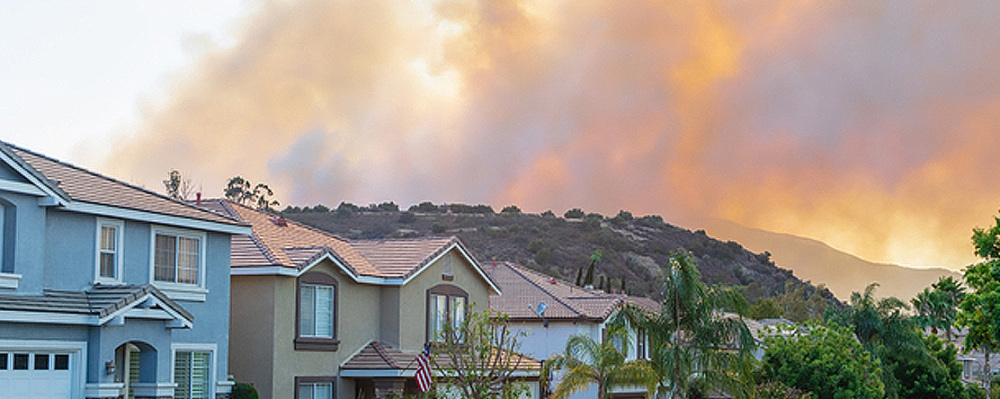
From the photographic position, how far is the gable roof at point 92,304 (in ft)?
79.5

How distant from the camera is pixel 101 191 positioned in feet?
93.7

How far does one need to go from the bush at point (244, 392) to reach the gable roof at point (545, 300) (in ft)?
64.9

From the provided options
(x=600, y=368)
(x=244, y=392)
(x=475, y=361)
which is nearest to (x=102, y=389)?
(x=244, y=392)

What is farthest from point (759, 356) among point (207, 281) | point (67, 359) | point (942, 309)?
point (67, 359)

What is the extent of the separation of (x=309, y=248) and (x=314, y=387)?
4332mm

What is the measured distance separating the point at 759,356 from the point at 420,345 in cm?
3044

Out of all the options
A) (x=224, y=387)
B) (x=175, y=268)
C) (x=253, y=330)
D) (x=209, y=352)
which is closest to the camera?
(x=175, y=268)

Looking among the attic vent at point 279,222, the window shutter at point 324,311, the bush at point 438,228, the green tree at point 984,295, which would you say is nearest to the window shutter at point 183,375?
the window shutter at point 324,311

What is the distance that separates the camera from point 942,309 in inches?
3241

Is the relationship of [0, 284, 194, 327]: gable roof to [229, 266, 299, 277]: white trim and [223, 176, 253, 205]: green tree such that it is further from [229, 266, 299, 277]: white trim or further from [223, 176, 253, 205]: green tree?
[223, 176, 253, 205]: green tree

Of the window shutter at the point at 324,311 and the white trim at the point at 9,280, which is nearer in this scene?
the white trim at the point at 9,280

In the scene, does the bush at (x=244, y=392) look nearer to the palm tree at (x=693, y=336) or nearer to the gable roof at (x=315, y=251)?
the gable roof at (x=315, y=251)

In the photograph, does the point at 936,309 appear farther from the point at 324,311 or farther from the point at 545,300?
the point at 324,311

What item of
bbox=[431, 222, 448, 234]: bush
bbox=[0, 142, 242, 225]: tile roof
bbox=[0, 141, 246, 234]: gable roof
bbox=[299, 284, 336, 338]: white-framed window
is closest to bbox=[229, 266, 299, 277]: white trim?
bbox=[299, 284, 336, 338]: white-framed window
